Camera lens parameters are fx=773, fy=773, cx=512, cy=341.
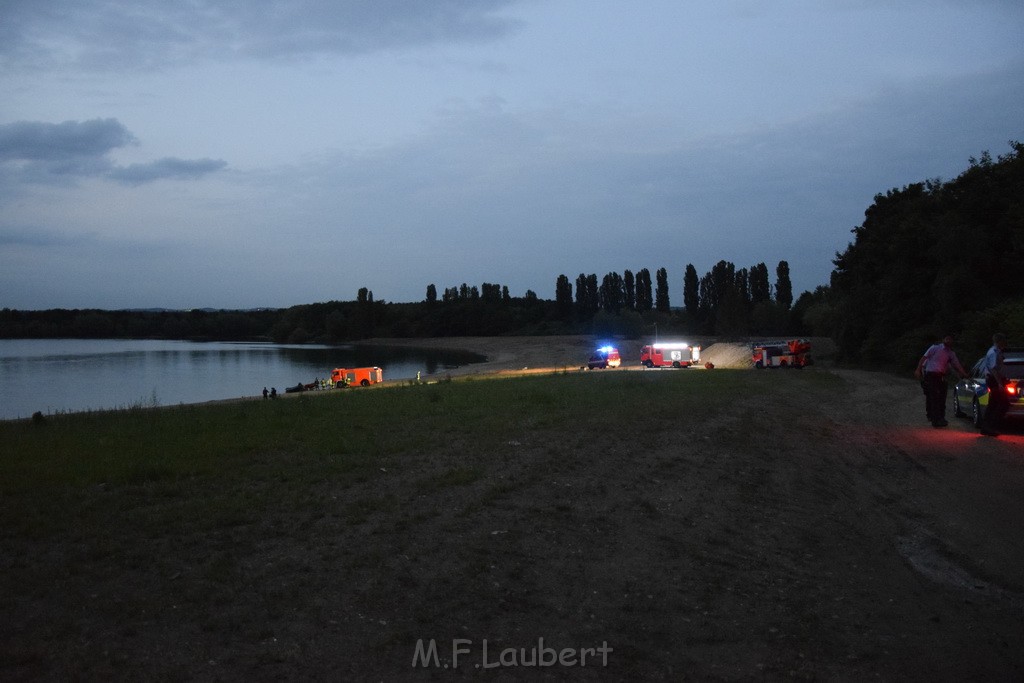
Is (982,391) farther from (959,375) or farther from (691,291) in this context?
(691,291)

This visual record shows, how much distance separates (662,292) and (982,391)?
155409mm

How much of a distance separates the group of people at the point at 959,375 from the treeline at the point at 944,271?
43.5 feet

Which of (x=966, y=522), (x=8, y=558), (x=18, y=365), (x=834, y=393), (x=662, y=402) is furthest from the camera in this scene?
(x=18, y=365)

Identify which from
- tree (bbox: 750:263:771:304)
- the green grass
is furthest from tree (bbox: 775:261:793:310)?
the green grass

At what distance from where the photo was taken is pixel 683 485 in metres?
10.6

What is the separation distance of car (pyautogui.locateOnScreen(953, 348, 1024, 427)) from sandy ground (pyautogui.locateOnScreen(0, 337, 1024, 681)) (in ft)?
17.5

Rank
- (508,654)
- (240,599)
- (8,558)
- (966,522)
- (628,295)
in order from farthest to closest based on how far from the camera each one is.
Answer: (628,295) → (966,522) → (8,558) → (240,599) → (508,654)

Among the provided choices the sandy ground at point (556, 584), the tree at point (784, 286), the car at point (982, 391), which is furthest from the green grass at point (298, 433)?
the tree at point (784, 286)

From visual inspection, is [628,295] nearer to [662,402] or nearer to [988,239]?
[988,239]

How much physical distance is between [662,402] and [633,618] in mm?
15163

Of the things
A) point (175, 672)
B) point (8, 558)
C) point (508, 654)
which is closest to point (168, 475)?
point (8, 558)

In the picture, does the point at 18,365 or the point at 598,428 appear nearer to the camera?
the point at 598,428

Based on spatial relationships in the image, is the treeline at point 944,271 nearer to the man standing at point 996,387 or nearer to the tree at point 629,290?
the man standing at point 996,387

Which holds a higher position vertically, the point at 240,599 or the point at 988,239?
the point at 988,239
